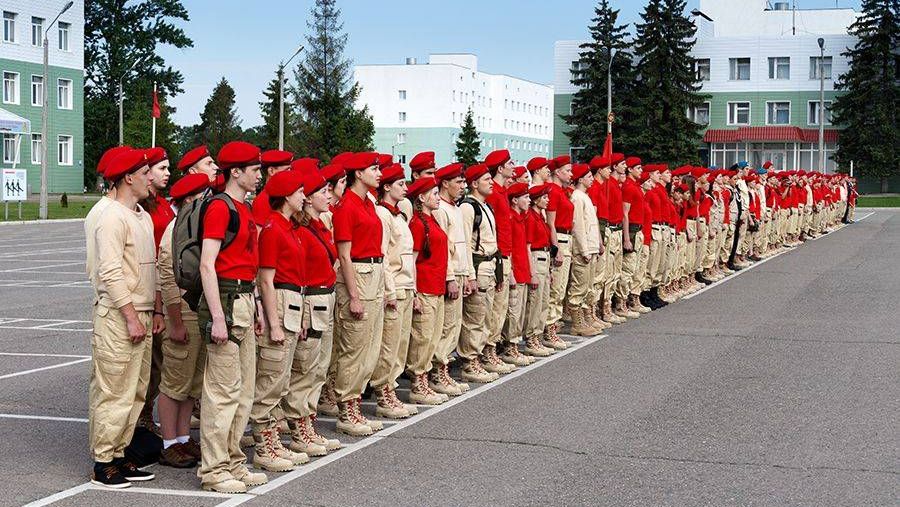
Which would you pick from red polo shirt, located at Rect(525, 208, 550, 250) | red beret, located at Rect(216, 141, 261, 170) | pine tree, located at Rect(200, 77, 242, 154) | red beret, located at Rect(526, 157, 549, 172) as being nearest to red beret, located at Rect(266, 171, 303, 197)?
red beret, located at Rect(216, 141, 261, 170)

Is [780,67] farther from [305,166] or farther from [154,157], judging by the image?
[154,157]

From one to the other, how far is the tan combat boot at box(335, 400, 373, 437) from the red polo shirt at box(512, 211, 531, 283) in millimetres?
3607

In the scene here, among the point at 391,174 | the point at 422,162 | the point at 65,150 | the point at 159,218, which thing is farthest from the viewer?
the point at 65,150

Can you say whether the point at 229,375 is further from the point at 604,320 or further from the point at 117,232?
the point at 604,320

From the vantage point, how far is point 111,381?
796cm

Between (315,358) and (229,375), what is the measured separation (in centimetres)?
113

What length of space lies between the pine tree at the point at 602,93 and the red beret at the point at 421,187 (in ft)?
→ 251

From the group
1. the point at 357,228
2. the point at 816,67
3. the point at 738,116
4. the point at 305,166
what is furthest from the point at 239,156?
the point at 738,116

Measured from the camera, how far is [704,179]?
22.0 metres

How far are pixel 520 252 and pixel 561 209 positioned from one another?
204cm

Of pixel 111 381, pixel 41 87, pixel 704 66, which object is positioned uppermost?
pixel 704 66

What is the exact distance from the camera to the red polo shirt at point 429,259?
430 inches

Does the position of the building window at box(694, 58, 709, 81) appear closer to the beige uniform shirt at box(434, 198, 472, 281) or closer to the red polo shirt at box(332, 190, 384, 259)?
the beige uniform shirt at box(434, 198, 472, 281)

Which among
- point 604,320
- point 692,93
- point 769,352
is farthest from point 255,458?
point 692,93
